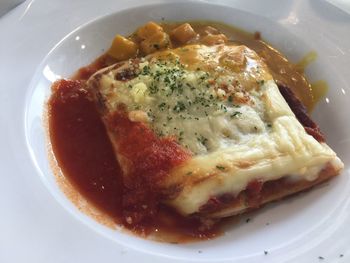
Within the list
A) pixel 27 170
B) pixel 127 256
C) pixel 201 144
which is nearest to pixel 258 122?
pixel 201 144

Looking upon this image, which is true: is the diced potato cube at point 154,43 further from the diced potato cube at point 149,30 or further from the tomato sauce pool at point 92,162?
the tomato sauce pool at point 92,162

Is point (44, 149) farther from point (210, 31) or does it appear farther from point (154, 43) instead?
point (210, 31)

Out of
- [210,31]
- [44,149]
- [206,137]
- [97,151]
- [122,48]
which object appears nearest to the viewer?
[206,137]

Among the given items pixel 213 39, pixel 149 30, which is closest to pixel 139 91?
pixel 149 30

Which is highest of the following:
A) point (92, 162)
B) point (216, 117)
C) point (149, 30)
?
point (216, 117)

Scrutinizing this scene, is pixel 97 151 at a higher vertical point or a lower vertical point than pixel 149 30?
lower

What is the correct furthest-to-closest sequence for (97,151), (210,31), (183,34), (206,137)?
1. (210,31)
2. (183,34)
3. (97,151)
4. (206,137)

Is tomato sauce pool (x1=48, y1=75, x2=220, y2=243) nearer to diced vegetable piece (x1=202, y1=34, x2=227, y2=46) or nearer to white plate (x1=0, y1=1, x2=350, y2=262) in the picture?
white plate (x1=0, y1=1, x2=350, y2=262)
